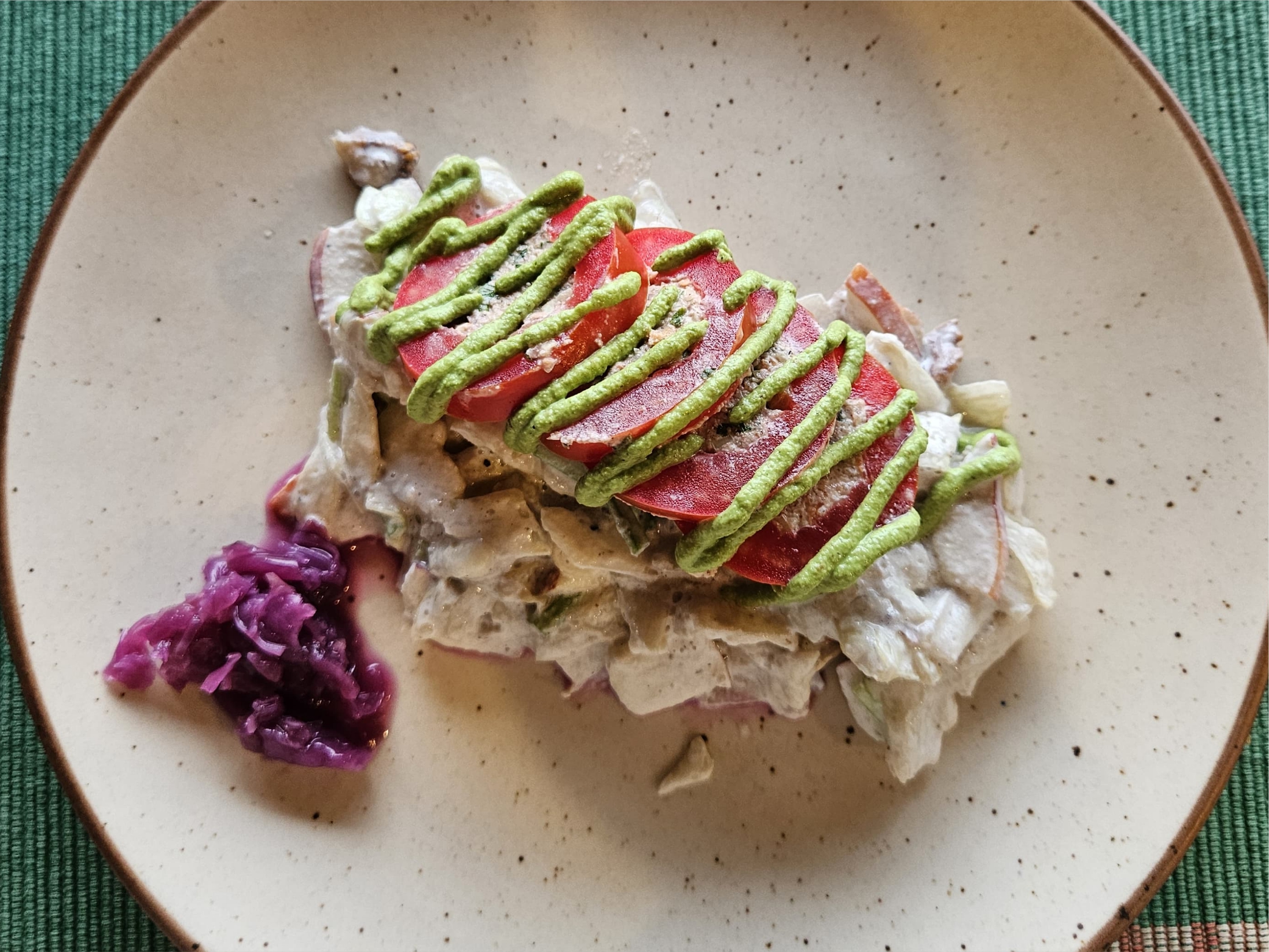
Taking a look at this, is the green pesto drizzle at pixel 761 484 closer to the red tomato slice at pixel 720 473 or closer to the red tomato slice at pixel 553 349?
the red tomato slice at pixel 720 473

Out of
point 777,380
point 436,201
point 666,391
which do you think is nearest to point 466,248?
point 436,201

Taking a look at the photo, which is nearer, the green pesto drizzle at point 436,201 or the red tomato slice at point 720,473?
the red tomato slice at point 720,473

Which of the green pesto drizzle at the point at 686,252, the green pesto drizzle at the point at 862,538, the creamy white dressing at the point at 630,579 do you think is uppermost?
the green pesto drizzle at the point at 686,252

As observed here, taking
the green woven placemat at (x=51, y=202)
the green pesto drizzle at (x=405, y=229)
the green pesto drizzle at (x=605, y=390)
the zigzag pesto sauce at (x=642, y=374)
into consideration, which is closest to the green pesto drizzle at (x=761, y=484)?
the zigzag pesto sauce at (x=642, y=374)

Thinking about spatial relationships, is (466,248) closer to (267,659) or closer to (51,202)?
(267,659)

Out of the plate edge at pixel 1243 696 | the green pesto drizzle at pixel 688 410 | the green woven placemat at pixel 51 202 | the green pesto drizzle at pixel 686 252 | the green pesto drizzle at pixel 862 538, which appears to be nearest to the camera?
the green pesto drizzle at pixel 688 410

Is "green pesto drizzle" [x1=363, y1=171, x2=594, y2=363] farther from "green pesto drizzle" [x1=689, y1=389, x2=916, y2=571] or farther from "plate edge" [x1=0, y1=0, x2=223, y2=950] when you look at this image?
"plate edge" [x1=0, y1=0, x2=223, y2=950]

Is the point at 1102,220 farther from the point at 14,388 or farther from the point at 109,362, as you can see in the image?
the point at 14,388

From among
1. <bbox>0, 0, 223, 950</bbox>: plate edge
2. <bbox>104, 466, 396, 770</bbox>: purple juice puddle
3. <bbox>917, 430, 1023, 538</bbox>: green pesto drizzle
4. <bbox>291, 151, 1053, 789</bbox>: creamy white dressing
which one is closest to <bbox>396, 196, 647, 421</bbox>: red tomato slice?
<bbox>291, 151, 1053, 789</bbox>: creamy white dressing
